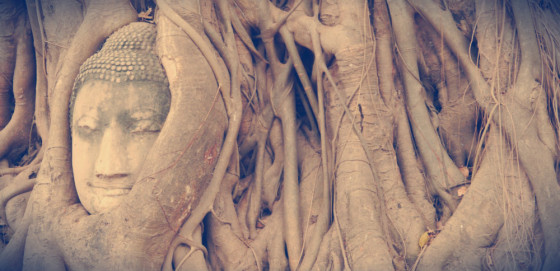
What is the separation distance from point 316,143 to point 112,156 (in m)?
1.54

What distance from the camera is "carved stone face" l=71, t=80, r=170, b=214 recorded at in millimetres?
2975

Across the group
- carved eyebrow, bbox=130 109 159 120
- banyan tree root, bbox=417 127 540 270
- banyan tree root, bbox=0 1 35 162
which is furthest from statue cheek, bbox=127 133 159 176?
banyan tree root, bbox=417 127 540 270

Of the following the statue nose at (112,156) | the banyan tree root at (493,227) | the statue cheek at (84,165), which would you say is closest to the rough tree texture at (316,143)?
the banyan tree root at (493,227)

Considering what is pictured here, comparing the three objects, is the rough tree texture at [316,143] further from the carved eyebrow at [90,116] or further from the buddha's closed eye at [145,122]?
the carved eyebrow at [90,116]

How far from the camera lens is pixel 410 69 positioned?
3.44m

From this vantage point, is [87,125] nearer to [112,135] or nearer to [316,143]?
[112,135]

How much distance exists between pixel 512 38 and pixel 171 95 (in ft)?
7.49

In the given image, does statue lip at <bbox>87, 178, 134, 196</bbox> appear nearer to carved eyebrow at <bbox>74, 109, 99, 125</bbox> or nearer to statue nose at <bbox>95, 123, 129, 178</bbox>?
statue nose at <bbox>95, 123, 129, 178</bbox>

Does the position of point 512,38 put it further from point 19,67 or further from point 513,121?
point 19,67

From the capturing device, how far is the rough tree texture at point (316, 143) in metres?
→ 2.80

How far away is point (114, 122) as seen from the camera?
301cm

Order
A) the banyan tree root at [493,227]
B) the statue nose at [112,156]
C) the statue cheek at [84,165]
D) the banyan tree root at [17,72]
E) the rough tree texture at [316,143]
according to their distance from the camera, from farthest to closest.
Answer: the banyan tree root at [17,72], the statue cheek at [84,165], the statue nose at [112,156], the rough tree texture at [316,143], the banyan tree root at [493,227]

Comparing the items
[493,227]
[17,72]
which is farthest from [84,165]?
[493,227]

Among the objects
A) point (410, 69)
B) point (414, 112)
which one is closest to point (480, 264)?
point (414, 112)
